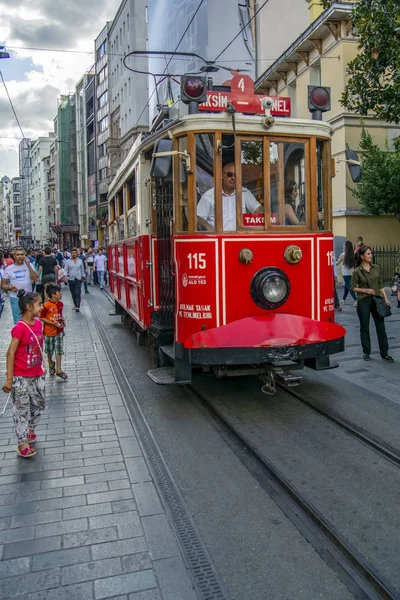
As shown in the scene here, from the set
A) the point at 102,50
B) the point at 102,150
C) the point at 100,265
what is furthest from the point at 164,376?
→ the point at 102,50

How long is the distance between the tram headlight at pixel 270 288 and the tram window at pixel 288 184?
2.01ft

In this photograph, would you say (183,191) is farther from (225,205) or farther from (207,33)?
(207,33)

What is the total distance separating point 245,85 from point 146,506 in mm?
4883

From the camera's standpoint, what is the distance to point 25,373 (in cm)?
522

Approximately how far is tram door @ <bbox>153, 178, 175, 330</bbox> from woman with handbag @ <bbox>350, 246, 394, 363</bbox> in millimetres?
3198

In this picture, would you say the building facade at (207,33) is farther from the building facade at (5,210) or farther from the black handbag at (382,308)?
the building facade at (5,210)

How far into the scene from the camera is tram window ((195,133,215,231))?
6.44 meters

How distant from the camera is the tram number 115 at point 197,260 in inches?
253

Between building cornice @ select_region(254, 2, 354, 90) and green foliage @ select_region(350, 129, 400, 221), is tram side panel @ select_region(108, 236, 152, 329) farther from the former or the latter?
building cornice @ select_region(254, 2, 354, 90)

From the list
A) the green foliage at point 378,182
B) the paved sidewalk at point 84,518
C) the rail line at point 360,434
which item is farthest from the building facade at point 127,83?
the paved sidewalk at point 84,518

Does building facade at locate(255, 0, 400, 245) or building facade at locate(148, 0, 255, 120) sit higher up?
building facade at locate(148, 0, 255, 120)

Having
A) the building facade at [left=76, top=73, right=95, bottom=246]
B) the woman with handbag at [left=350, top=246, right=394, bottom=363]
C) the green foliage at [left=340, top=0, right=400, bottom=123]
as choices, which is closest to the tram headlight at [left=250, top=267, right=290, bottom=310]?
the woman with handbag at [left=350, top=246, right=394, bottom=363]

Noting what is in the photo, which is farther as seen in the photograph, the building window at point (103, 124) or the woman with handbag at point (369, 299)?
the building window at point (103, 124)

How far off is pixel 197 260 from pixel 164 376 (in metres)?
1.58
